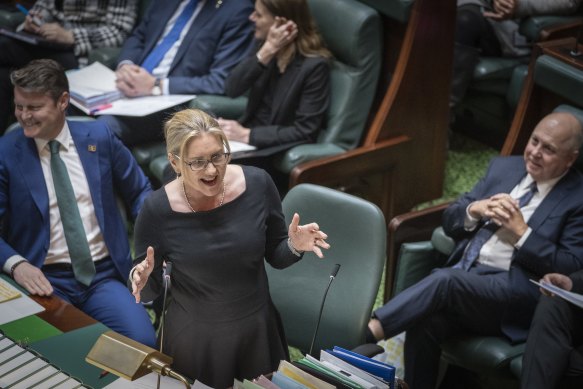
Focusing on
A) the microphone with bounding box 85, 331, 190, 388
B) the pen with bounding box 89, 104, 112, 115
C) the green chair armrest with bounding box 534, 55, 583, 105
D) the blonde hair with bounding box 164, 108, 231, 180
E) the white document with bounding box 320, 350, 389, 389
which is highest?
the blonde hair with bounding box 164, 108, 231, 180

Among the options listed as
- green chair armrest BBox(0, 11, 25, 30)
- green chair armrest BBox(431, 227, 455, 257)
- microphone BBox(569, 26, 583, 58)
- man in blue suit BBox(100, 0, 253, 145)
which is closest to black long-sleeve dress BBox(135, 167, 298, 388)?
green chair armrest BBox(431, 227, 455, 257)

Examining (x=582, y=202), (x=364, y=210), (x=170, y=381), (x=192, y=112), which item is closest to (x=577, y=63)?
(x=582, y=202)

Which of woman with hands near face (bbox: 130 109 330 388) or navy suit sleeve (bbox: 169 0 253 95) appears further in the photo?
navy suit sleeve (bbox: 169 0 253 95)

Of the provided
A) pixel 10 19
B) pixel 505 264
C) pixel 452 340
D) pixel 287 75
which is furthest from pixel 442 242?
pixel 10 19

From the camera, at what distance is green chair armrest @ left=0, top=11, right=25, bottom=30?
4.57m

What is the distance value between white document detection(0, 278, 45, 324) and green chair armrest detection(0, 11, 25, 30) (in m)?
2.43

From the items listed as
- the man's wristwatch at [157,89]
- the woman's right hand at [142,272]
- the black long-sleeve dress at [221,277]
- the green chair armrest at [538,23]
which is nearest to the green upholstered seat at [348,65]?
the man's wristwatch at [157,89]

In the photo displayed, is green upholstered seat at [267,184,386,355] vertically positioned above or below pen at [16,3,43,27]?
above

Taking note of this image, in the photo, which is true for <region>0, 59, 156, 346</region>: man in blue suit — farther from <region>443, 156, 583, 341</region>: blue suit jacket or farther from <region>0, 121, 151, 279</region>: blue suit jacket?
<region>443, 156, 583, 341</region>: blue suit jacket

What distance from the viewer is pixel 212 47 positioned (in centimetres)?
405

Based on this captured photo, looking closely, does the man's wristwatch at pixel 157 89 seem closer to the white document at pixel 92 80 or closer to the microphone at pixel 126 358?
the white document at pixel 92 80

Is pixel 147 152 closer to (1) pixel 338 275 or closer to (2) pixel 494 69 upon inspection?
(1) pixel 338 275

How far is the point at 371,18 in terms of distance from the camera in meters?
3.69

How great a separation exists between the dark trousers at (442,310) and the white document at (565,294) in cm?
26
